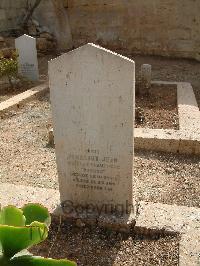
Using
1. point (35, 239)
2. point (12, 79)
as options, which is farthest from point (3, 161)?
point (12, 79)

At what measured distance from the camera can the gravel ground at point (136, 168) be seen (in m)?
3.63

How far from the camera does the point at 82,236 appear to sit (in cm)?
279

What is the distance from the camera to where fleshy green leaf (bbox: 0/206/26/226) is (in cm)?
141

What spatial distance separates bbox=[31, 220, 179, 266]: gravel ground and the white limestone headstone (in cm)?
597

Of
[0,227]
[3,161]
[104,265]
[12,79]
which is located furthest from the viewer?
[12,79]

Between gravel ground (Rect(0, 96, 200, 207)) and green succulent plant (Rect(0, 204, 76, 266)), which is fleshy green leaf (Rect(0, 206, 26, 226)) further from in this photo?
gravel ground (Rect(0, 96, 200, 207))

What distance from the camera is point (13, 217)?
1414 millimetres

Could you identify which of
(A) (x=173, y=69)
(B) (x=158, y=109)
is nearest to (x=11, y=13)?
(A) (x=173, y=69)

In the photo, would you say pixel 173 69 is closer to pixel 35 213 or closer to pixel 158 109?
pixel 158 109

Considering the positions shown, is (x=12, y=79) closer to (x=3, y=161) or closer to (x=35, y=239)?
(x=3, y=161)

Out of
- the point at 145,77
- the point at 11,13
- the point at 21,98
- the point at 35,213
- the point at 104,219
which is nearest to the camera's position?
the point at 35,213

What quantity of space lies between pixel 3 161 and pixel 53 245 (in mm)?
2080

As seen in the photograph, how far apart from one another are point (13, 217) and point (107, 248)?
55.8 inches

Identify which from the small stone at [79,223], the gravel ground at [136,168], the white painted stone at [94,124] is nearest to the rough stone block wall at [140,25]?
the gravel ground at [136,168]
